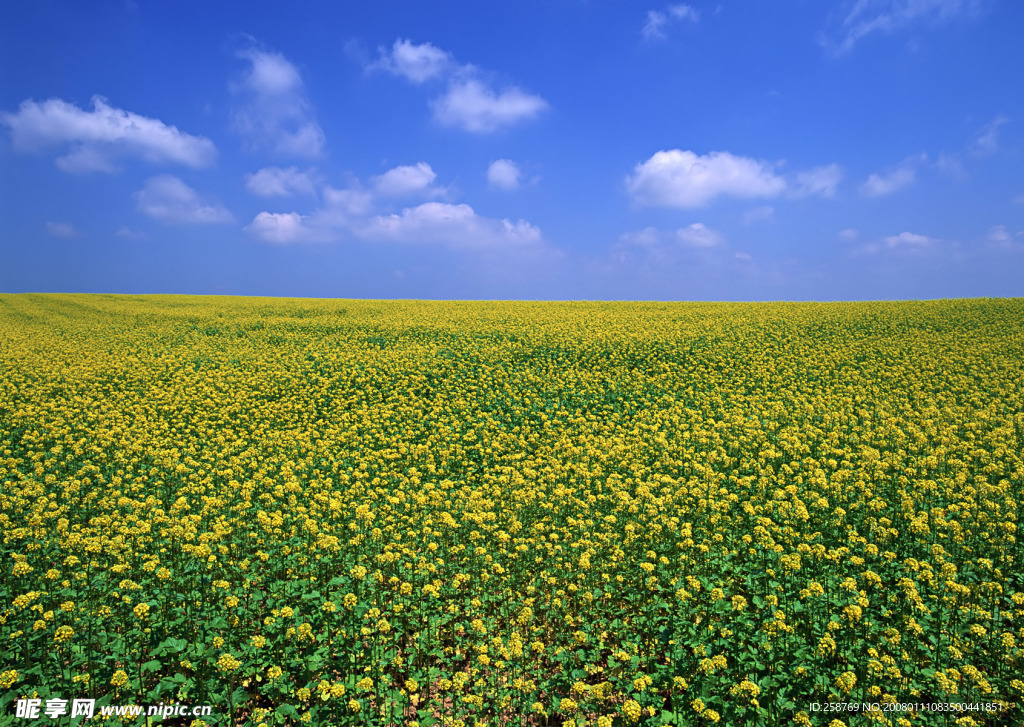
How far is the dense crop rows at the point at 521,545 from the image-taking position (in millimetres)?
5211

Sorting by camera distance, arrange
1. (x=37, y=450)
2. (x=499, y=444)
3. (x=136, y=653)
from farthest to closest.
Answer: (x=499, y=444)
(x=37, y=450)
(x=136, y=653)

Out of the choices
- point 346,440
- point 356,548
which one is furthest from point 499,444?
point 356,548

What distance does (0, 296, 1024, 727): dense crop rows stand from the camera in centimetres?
521

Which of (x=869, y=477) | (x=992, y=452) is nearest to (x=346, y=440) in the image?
(x=869, y=477)

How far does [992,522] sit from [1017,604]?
2.02 metres

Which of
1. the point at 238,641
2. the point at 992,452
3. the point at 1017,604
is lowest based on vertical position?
the point at 238,641

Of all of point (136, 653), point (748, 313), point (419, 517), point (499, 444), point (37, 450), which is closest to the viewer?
point (136, 653)

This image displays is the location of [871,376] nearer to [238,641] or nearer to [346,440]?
[346,440]

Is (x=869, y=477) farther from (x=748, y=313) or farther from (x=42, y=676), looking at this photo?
(x=748, y=313)

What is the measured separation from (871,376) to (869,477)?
420 inches

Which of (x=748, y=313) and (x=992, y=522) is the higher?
(x=748, y=313)

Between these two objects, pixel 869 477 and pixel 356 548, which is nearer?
pixel 356 548

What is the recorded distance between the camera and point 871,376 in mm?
18000

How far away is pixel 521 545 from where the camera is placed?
773 centimetres
